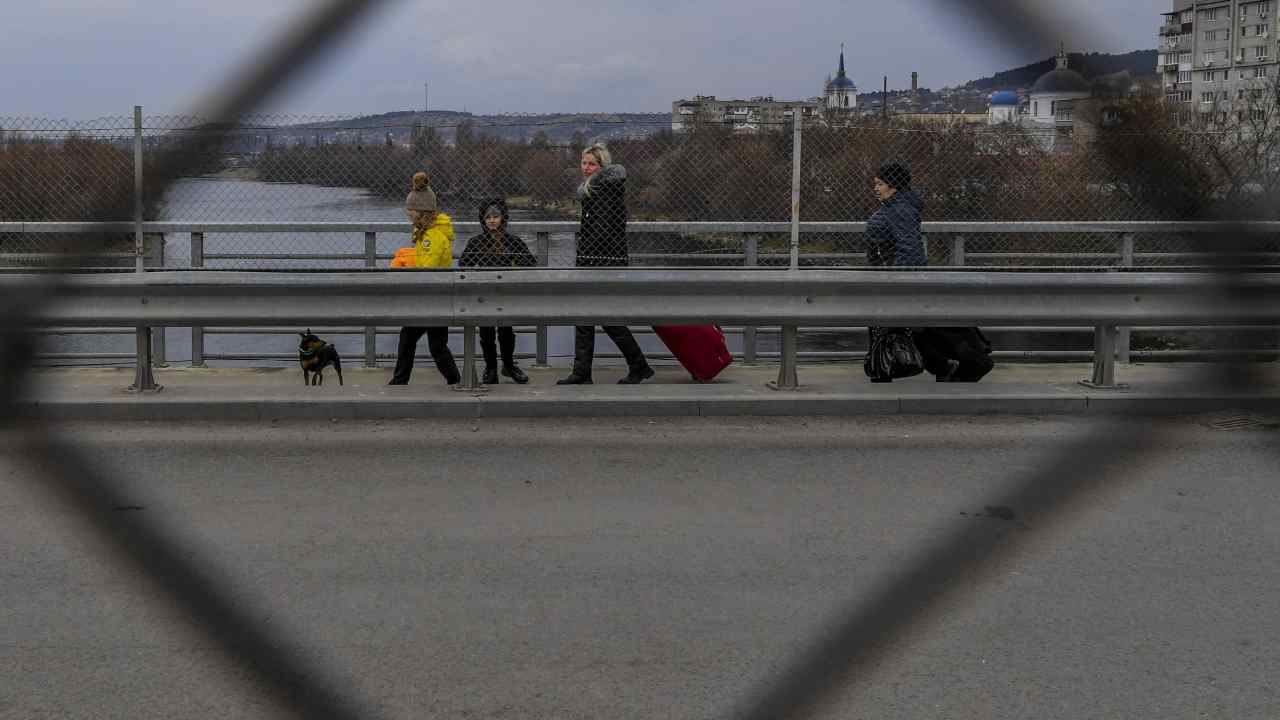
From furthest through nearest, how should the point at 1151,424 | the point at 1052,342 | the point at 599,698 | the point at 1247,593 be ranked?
the point at 1052,342 < the point at 1247,593 < the point at 599,698 < the point at 1151,424

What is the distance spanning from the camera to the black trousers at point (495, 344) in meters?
9.60

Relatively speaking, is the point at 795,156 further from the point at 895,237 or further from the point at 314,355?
the point at 314,355

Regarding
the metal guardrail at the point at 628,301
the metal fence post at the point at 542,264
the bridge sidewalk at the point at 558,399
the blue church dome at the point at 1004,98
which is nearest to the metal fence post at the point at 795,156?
the blue church dome at the point at 1004,98

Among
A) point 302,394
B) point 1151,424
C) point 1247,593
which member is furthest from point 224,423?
point 1151,424

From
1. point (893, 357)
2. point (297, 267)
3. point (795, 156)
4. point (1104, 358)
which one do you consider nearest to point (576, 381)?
point (893, 357)

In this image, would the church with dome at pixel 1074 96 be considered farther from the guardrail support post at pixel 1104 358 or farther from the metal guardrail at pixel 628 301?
the guardrail support post at pixel 1104 358

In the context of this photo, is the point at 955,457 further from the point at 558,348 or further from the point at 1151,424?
the point at 1151,424

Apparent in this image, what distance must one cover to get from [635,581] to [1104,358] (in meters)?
5.13

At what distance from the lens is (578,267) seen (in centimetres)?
927

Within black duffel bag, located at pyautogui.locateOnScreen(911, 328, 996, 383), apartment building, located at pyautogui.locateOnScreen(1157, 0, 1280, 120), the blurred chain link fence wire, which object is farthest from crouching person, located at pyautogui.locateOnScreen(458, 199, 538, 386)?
apartment building, located at pyautogui.locateOnScreen(1157, 0, 1280, 120)

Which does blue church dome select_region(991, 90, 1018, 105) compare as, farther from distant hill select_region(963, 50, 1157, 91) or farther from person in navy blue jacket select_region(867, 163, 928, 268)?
person in navy blue jacket select_region(867, 163, 928, 268)

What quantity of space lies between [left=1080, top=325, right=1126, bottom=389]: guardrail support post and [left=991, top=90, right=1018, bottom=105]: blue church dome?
27.7 feet

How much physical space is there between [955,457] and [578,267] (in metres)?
2.81

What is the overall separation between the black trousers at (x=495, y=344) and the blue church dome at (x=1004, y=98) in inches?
338
